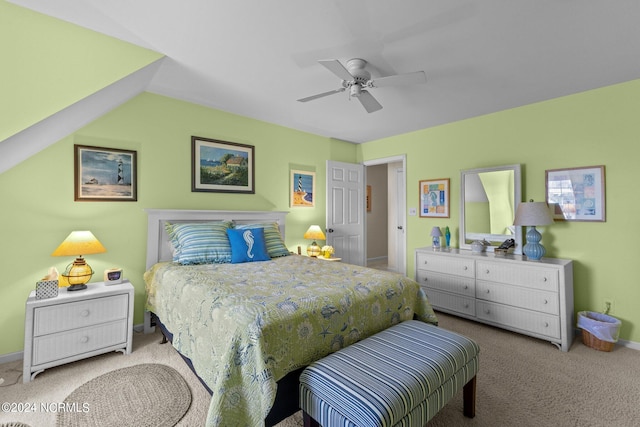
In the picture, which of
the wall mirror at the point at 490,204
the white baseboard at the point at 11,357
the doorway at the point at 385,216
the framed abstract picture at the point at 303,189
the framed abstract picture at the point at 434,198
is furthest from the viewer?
the doorway at the point at 385,216

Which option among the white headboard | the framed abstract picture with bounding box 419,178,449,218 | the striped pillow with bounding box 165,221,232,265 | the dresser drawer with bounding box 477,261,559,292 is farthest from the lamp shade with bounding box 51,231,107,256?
the framed abstract picture with bounding box 419,178,449,218

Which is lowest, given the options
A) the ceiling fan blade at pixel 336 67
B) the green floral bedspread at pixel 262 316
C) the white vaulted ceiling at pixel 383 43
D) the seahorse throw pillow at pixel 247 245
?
the green floral bedspread at pixel 262 316

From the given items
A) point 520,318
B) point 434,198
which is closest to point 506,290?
point 520,318

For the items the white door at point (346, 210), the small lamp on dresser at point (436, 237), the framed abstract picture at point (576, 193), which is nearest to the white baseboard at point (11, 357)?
the white door at point (346, 210)

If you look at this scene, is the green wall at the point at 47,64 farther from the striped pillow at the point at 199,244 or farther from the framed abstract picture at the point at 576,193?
the framed abstract picture at the point at 576,193

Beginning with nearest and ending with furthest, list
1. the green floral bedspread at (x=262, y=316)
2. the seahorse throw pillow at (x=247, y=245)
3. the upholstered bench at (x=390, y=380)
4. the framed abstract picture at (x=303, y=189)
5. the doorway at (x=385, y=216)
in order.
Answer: the upholstered bench at (x=390, y=380) < the green floral bedspread at (x=262, y=316) < the seahorse throw pillow at (x=247, y=245) < the framed abstract picture at (x=303, y=189) < the doorway at (x=385, y=216)

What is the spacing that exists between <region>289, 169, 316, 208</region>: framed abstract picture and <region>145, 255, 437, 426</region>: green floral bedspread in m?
1.86

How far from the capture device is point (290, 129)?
4230 millimetres

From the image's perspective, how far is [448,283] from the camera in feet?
11.2

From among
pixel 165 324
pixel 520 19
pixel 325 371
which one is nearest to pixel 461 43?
pixel 520 19

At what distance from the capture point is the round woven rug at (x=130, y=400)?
166 cm

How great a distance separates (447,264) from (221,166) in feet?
10.1

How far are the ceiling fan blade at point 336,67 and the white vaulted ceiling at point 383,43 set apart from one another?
0.69 ft

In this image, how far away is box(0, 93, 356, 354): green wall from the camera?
233 cm
